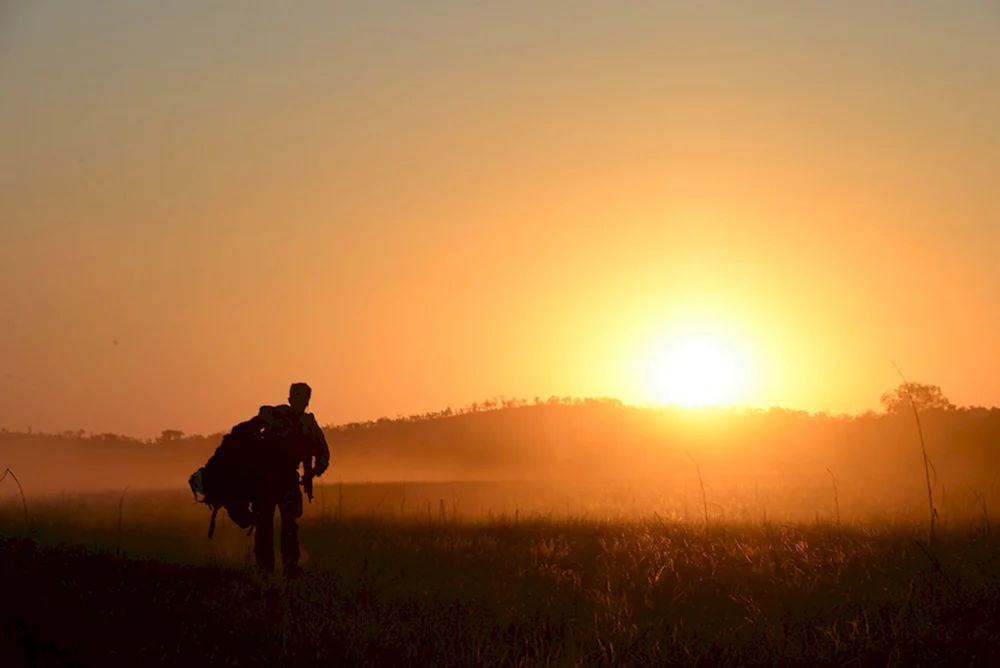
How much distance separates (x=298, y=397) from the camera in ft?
39.3

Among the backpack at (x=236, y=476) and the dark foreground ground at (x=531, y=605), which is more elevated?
the backpack at (x=236, y=476)

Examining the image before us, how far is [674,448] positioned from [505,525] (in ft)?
128

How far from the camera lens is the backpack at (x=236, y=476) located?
11.5 metres

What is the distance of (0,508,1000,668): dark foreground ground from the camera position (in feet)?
23.8

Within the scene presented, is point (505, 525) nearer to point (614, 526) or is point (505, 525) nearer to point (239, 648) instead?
point (614, 526)

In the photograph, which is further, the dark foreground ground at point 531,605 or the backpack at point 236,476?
the backpack at point 236,476

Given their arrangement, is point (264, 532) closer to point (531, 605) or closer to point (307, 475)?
point (307, 475)

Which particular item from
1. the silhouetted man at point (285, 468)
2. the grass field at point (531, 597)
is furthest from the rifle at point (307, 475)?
the grass field at point (531, 597)

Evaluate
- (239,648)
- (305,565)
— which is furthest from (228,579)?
(239,648)

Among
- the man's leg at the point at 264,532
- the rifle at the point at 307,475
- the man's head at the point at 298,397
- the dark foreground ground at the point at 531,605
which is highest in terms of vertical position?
the man's head at the point at 298,397

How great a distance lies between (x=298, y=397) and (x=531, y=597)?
4169 millimetres

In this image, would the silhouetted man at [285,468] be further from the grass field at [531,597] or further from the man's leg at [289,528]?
the grass field at [531,597]

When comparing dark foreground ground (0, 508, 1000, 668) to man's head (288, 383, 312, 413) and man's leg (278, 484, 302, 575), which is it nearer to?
man's leg (278, 484, 302, 575)

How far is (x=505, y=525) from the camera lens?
50.0 feet
